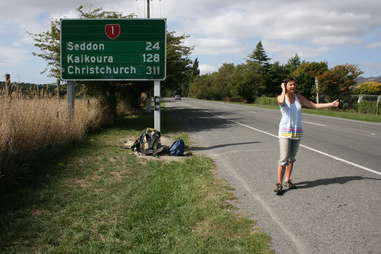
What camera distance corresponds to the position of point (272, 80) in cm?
7944

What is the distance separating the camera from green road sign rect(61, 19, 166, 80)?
10242mm

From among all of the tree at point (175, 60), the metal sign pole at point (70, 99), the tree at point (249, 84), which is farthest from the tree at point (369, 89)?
the metal sign pole at point (70, 99)

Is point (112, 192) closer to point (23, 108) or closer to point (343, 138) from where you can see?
point (23, 108)

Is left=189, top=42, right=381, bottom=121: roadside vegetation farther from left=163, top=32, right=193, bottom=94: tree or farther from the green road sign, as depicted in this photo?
the green road sign

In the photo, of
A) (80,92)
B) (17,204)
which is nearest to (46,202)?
(17,204)

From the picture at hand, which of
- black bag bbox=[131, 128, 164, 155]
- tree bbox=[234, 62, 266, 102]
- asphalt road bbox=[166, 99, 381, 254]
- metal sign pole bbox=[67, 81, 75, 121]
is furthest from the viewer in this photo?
tree bbox=[234, 62, 266, 102]

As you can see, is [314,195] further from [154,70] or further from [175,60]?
[175,60]

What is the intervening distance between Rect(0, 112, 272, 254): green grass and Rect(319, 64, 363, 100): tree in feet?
133

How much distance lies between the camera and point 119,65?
34.6ft

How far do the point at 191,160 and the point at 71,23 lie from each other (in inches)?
231

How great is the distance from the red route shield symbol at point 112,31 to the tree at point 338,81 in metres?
38.2

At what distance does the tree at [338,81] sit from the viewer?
43469 millimetres

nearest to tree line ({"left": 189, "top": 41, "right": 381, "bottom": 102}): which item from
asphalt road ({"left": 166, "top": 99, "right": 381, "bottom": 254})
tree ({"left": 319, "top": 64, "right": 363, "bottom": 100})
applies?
tree ({"left": 319, "top": 64, "right": 363, "bottom": 100})

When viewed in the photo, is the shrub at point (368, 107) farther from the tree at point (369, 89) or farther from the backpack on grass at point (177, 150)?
the tree at point (369, 89)
